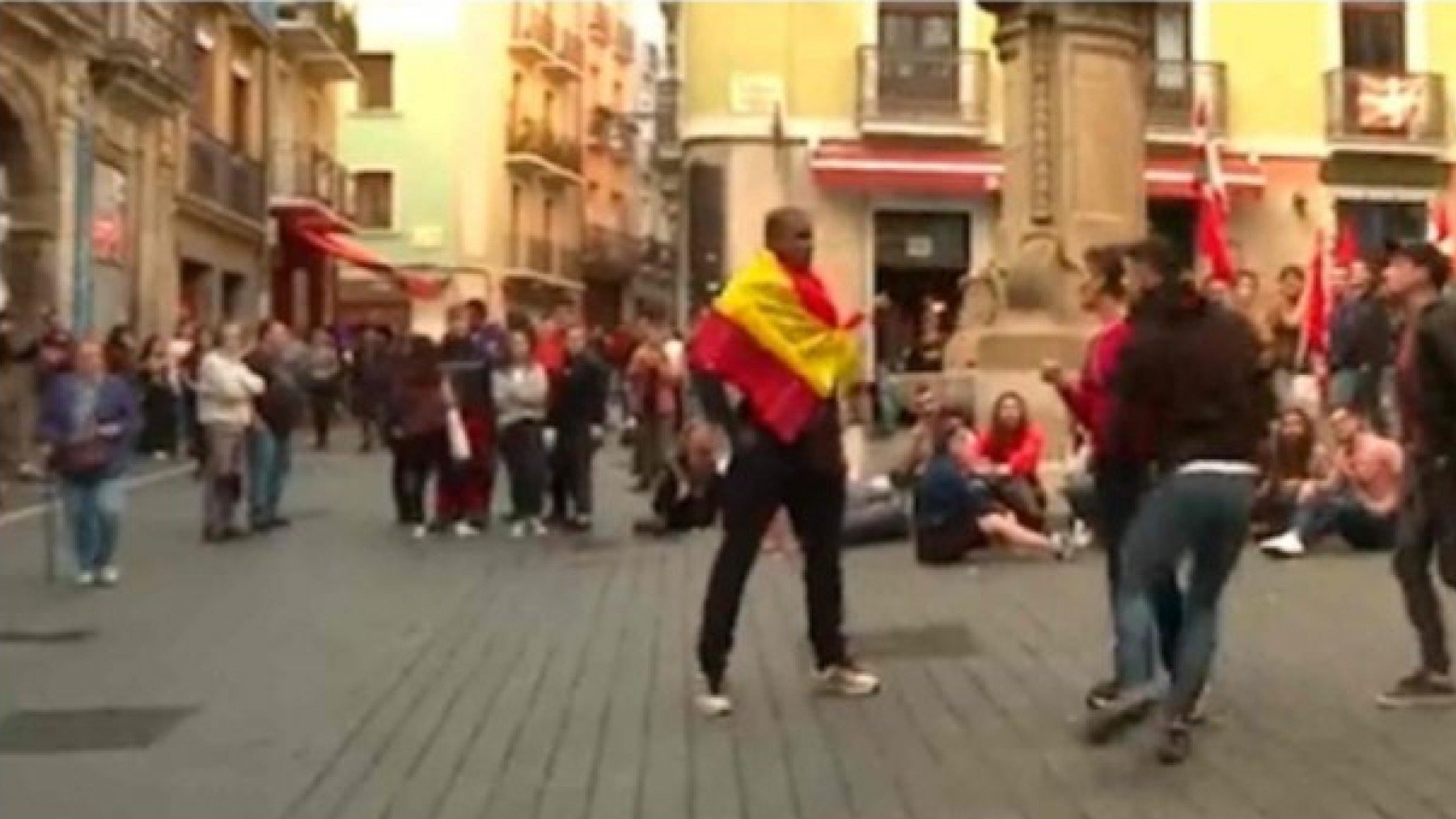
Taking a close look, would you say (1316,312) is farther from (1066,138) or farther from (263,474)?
(263,474)

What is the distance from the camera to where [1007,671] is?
10.6 metres

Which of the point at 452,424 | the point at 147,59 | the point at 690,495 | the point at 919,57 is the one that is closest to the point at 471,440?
the point at 452,424

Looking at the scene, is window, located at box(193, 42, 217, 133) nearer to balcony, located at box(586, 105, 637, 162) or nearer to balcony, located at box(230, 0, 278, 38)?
balcony, located at box(230, 0, 278, 38)

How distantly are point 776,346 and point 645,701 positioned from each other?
4.81 feet

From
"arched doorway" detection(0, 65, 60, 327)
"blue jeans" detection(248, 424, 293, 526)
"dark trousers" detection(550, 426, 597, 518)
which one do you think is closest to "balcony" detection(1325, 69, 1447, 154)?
→ "arched doorway" detection(0, 65, 60, 327)

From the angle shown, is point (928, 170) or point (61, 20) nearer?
point (61, 20)

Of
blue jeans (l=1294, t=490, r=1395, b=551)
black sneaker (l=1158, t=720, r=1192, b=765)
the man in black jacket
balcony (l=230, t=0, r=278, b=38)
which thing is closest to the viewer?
black sneaker (l=1158, t=720, r=1192, b=765)

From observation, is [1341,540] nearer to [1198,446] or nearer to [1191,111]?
[1198,446]

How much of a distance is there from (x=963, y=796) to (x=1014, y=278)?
38.1ft

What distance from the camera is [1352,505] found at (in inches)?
638

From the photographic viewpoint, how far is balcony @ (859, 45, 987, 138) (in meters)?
41.8

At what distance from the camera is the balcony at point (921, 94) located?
41.8m

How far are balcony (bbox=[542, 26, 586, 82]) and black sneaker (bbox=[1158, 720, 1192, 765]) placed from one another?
6970cm

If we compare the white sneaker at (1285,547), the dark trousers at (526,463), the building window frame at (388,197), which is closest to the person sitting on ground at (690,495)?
the dark trousers at (526,463)
